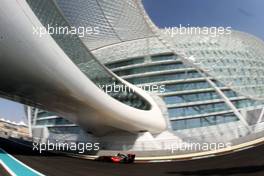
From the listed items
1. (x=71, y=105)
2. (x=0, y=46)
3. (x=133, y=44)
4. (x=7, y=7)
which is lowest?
(x=71, y=105)

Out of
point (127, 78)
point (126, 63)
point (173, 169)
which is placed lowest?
point (173, 169)

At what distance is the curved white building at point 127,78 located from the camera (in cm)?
1956

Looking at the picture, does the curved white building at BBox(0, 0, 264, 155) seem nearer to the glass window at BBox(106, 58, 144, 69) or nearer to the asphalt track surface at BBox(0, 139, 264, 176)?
the glass window at BBox(106, 58, 144, 69)

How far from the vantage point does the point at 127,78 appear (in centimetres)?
4066

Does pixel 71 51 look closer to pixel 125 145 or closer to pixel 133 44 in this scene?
pixel 125 145

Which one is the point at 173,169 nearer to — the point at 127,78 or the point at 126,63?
the point at 127,78

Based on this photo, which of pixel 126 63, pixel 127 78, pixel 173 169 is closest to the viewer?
pixel 173 169

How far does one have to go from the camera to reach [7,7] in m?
16.2

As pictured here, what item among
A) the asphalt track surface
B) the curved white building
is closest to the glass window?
the curved white building

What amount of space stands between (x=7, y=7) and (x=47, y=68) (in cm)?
434

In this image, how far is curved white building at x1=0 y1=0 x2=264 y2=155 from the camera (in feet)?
64.2

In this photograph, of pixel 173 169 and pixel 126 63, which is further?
pixel 126 63

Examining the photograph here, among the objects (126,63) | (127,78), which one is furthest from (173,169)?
(126,63)

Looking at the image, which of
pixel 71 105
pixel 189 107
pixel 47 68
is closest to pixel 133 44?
pixel 189 107
